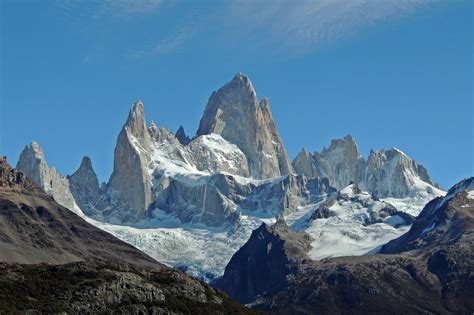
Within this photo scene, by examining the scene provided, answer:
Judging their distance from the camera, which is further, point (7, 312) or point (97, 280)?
point (97, 280)

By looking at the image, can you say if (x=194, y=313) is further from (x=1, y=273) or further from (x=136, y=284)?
(x=1, y=273)

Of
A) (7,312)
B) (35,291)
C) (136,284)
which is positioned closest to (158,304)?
(136,284)

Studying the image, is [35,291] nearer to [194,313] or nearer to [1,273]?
[1,273]

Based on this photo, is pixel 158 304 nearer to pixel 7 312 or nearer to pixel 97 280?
pixel 97 280

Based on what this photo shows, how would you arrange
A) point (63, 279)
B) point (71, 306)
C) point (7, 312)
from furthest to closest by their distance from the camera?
point (63, 279)
point (71, 306)
point (7, 312)

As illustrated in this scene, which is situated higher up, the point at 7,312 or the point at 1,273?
the point at 1,273

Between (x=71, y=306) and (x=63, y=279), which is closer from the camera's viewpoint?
(x=71, y=306)

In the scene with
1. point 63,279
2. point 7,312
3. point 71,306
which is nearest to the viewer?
point 7,312

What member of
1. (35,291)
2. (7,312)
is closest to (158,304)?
(35,291)
